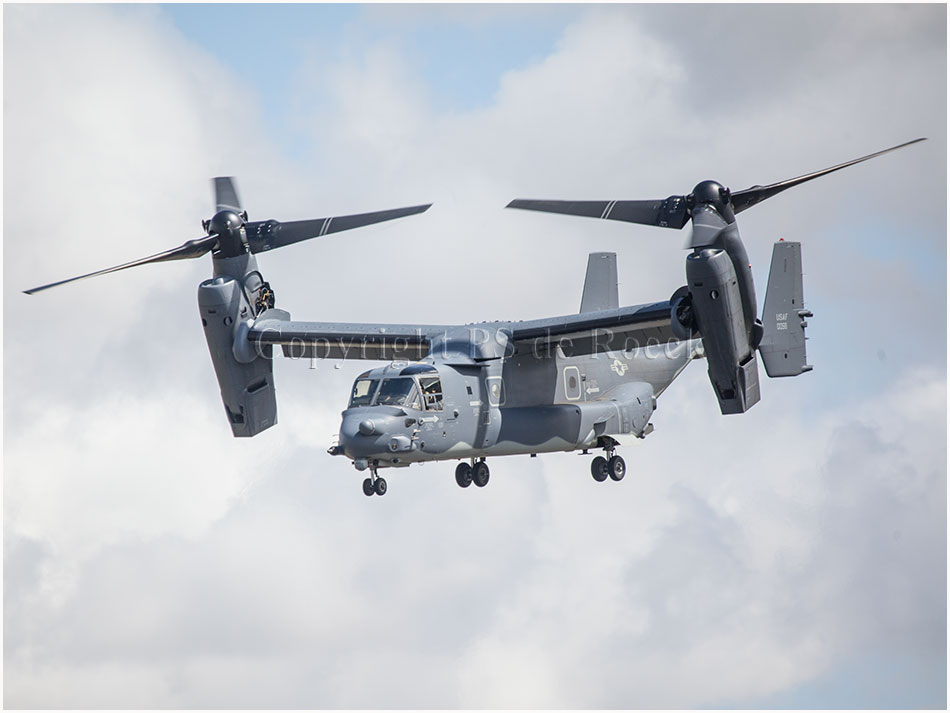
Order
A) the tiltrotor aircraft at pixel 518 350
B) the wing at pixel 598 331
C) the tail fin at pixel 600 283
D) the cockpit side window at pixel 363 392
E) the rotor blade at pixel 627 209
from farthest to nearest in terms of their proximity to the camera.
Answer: the tail fin at pixel 600 283 < the wing at pixel 598 331 < the cockpit side window at pixel 363 392 < the rotor blade at pixel 627 209 < the tiltrotor aircraft at pixel 518 350

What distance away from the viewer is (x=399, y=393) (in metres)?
28.7

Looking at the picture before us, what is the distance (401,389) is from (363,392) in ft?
2.64

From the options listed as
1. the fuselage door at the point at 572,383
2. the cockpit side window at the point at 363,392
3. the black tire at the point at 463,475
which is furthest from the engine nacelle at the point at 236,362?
the fuselage door at the point at 572,383

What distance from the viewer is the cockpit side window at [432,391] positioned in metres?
29.0

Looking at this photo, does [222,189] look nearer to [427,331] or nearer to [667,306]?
[427,331]

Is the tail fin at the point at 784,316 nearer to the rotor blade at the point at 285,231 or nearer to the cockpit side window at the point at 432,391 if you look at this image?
the cockpit side window at the point at 432,391

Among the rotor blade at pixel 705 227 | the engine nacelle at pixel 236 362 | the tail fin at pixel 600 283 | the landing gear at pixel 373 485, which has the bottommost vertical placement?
the landing gear at pixel 373 485

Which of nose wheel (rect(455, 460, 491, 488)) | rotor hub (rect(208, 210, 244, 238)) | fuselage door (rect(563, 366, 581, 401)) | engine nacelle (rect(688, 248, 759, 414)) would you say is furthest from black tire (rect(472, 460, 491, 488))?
rotor hub (rect(208, 210, 244, 238))

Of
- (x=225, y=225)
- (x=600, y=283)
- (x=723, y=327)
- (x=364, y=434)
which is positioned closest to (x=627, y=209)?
(x=723, y=327)

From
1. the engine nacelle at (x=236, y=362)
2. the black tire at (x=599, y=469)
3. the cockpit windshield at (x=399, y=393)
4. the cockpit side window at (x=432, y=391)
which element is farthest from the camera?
the black tire at (x=599, y=469)

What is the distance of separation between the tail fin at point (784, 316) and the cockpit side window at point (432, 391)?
6.67 m

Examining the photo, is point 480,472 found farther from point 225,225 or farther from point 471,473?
point 225,225

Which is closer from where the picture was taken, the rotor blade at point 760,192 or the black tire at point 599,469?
the rotor blade at point 760,192

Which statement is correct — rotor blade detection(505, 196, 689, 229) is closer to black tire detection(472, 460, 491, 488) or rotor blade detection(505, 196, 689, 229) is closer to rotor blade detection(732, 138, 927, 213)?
rotor blade detection(732, 138, 927, 213)
